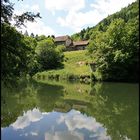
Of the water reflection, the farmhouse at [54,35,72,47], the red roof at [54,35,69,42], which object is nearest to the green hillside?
the water reflection

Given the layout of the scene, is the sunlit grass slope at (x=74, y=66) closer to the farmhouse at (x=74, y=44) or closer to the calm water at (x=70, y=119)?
the farmhouse at (x=74, y=44)

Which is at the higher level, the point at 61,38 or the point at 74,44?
the point at 61,38

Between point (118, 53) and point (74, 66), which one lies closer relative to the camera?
point (118, 53)

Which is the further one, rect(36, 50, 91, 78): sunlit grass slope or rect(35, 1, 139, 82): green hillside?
rect(36, 50, 91, 78): sunlit grass slope

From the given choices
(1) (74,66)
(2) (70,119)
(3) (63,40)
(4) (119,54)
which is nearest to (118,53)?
(4) (119,54)

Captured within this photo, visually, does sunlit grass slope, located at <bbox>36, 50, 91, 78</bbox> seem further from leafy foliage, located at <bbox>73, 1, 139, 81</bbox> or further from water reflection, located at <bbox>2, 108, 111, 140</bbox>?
water reflection, located at <bbox>2, 108, 111, 140</bbox>

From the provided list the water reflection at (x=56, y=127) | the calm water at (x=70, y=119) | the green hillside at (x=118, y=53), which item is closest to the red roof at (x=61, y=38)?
the green hillside at (x=118, y=53)

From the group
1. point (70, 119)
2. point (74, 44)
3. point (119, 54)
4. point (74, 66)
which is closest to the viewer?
point (70, 119)

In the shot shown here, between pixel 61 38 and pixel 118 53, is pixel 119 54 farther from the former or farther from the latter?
pixel 61 38

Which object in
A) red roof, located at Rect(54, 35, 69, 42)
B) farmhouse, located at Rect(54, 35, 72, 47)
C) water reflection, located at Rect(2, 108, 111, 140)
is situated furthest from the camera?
A: red roof, located at Rect(54, 35, 69, 42)

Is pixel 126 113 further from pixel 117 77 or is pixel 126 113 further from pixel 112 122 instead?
pixel 117 77

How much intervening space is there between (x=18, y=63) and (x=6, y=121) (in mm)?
9788

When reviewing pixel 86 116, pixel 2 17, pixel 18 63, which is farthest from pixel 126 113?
pixel 2 17

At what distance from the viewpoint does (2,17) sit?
13922 mm
